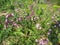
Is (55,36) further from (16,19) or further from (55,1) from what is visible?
(55,1)

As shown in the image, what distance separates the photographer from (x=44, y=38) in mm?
4617

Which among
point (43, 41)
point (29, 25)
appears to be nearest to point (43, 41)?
point (43, 41)

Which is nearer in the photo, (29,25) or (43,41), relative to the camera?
(43,41)

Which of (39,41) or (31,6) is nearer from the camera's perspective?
(39,41)

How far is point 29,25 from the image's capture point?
16.2 ft

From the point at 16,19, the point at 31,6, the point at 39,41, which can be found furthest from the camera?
the point at 31,6

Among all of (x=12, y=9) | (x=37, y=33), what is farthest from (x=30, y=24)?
(x=12, y=9)

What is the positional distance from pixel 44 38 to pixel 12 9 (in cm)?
113

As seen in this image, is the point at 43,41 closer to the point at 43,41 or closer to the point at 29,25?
the point at 43,41

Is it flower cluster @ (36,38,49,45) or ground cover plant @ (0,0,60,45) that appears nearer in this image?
flower cluster @ (36,38,49,45)

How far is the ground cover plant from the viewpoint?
468 cm

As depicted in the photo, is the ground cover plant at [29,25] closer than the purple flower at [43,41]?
No

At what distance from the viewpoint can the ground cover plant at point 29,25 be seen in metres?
4.68

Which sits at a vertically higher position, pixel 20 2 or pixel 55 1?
pixel 20 2
